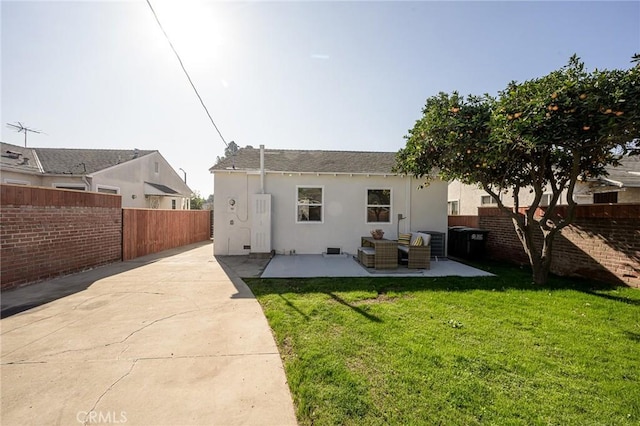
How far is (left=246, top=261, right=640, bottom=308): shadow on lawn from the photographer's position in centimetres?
550

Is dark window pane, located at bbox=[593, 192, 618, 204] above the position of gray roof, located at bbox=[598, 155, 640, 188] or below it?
below

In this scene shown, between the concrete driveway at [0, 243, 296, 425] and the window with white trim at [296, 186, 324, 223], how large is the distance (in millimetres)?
5023

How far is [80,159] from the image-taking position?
49.3ft

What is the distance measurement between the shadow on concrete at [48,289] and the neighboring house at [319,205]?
11.6 ft

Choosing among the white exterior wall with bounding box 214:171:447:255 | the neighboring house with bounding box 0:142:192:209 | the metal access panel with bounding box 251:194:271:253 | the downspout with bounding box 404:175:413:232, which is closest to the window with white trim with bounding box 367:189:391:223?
the white exterior wall with bounding box 214:171:447:255

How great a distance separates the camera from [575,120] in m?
4.59

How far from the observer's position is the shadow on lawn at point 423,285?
550 cm

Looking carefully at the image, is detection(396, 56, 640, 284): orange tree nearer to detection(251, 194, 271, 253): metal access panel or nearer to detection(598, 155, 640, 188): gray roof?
detection(598, 155, 640, 188): gray roof

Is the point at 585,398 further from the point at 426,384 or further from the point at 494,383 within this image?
the point at 426,384

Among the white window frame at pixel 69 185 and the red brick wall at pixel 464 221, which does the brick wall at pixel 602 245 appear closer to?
the red brick wall at pixel 464 221

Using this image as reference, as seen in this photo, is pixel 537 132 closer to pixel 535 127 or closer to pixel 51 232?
pixel 535 127

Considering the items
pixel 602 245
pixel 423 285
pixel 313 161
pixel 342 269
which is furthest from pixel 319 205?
pixel 602 245

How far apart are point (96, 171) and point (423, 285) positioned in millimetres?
17398

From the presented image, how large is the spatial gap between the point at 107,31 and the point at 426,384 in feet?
32.7
